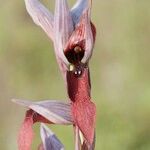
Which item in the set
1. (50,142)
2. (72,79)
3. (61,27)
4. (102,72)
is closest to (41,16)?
(61,27)

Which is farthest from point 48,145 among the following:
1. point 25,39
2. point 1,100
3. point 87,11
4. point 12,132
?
point 25,39

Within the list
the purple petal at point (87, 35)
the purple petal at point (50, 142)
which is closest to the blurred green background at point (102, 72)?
the purple petal at point (50, 142)

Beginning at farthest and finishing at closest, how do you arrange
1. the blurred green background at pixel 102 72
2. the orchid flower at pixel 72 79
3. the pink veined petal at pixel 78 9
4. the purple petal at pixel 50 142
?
the blurred green background at pixel 102 72 < the purple petal at pixel 50 142 < the pink veined petal at pixel 78 9 < the orchid flower at pixel 72 79

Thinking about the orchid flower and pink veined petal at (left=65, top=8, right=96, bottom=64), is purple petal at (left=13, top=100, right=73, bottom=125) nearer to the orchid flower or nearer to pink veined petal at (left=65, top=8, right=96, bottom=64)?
the orchid flower

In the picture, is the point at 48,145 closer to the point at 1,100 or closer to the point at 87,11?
the point at 87,11

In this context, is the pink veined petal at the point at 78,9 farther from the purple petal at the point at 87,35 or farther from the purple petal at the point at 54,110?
the purple petal at the point at 54,110

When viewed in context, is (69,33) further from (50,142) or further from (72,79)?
(50,142)

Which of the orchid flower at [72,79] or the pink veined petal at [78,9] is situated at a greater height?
the pink veined petal at [78,9]
